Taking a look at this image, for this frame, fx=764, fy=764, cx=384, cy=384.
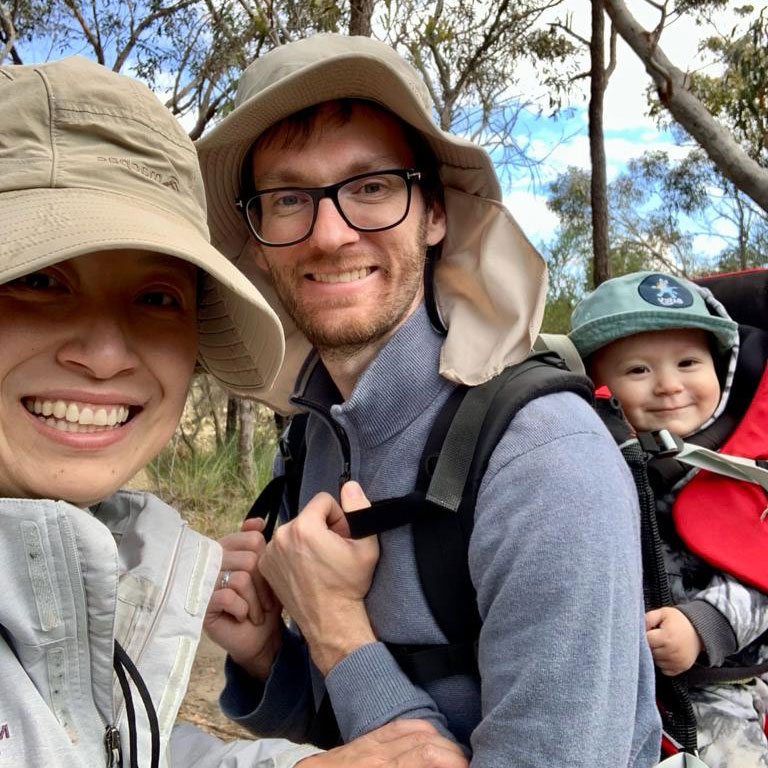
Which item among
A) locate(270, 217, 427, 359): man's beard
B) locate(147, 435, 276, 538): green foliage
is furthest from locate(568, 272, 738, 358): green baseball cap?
locate(147, 435, 276, 538): green foliage

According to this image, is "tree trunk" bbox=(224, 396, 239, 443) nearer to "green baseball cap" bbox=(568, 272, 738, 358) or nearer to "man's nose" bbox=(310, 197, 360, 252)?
"green baseball cap" bbox=(568, 272, 738, 358)

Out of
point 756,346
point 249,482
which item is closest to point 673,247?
point 249,482

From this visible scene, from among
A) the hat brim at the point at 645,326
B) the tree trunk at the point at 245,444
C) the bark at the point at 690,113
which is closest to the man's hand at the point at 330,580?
the hat brim at the point at 645,326

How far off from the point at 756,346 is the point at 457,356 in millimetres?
1052

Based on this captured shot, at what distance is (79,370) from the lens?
1.04 metres

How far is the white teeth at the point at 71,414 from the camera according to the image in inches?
40.5

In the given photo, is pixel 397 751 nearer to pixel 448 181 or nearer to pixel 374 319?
pixel 374 319

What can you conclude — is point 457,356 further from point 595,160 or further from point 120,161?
point 595,160

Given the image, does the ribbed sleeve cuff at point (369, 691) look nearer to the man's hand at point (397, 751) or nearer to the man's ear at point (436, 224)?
the man's hand at point (397, 751)

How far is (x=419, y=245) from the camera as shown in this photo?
1.75m

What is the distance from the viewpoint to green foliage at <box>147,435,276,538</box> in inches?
225

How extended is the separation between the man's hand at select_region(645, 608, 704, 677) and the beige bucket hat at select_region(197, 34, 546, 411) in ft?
2.28

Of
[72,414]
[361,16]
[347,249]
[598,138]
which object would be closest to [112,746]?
[72,414]

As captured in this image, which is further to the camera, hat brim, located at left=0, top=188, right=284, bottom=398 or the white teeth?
the white teeth
